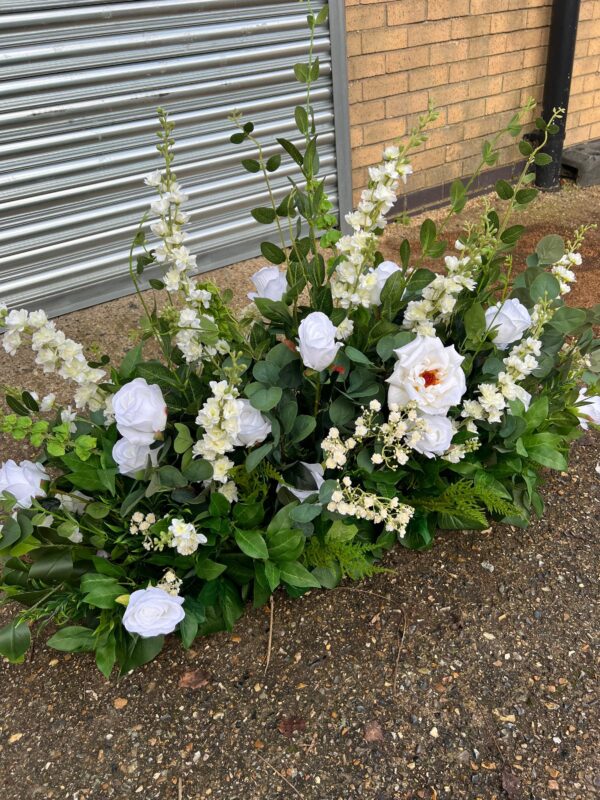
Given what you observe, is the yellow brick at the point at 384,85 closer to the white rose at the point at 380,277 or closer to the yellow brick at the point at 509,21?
A: the yellow brick at the point at 509,21

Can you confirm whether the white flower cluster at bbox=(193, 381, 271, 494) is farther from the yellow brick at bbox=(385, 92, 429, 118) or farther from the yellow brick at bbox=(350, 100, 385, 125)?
the yellow brick at bbox=(385, 92, 429, 118)

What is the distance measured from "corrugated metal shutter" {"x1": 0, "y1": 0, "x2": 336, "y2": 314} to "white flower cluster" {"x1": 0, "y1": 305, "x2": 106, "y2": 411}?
189 cm

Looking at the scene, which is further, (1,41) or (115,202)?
(115,202)

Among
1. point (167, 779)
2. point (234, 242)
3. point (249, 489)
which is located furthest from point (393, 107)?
point (167, 779)

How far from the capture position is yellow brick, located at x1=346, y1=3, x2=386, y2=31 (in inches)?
146

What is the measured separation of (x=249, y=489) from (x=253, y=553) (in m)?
0.18

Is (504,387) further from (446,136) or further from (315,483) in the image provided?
(446,136)

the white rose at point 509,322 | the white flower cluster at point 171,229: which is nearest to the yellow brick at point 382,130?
the white rose at point 509,322

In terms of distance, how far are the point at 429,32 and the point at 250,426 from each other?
3.73 m

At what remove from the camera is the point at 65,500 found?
65.4 inches

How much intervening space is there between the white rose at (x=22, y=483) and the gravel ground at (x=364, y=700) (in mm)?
460

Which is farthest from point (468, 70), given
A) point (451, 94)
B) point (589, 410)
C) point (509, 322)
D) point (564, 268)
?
point (509, 322)

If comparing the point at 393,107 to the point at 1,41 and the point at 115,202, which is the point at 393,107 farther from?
the point at 1,41

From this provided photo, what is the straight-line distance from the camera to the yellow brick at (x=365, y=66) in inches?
151
